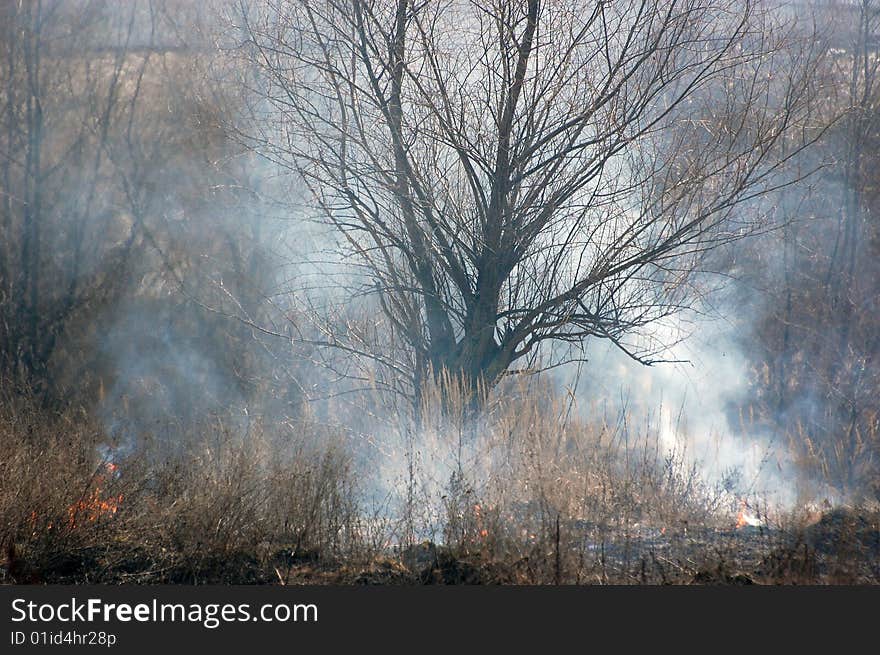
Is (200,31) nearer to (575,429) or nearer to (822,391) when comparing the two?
(575,429)

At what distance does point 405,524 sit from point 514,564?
39.3 inches

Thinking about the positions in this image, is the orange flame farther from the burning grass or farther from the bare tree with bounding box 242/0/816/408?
the bare tree with bounding box 242/0/816/408

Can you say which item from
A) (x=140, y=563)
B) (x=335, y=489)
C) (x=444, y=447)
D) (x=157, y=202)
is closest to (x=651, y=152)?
(x=444, y=447)

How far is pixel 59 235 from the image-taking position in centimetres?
1577

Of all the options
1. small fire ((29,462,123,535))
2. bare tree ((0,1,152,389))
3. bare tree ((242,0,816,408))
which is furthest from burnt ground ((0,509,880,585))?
bare tree ((0,1,152,389))

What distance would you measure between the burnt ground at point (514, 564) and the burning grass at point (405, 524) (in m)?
0.01

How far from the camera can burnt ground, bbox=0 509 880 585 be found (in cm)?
459

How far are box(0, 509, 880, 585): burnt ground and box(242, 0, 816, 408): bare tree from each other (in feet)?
8.11

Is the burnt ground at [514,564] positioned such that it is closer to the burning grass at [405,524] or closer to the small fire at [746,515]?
the burning grass at [405,524]

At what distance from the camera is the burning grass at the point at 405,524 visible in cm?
474

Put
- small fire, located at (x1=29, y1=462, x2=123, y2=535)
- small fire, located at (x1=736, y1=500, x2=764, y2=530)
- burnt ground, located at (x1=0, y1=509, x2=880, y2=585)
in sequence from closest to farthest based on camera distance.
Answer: burnt ground, located at (x1=0, y1=509, x2=880, y2=585), small fire, located at (x1=29, y1=462, x2=123, y2=535), small fire, located at (x1=736, y1=500, x2=764, y2=530)

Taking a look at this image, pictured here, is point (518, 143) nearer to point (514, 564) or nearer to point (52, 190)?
point (514, 564)

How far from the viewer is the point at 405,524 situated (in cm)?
540

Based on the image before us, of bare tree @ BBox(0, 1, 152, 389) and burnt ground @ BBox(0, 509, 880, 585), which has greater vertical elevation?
bare tree @ BBox(0, 1, 152, 389)
